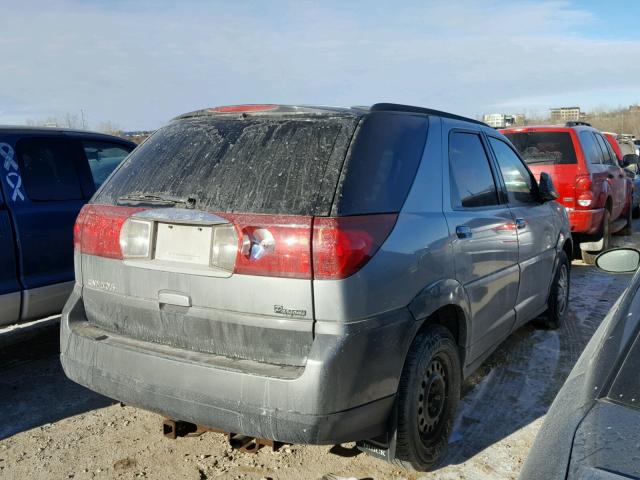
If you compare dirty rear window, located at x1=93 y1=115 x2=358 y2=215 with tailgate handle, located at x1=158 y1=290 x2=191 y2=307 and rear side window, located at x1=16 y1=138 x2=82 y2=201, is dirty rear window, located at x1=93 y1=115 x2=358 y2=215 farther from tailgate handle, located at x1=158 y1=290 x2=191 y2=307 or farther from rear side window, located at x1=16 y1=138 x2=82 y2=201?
rear side window, located at x1=16 y1=138 x2=82 y2=201

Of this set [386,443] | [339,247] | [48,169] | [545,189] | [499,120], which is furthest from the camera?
[499,120]

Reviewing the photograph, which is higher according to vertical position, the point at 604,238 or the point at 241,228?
the point at 241,228

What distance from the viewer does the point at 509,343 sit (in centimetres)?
505

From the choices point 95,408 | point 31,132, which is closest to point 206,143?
point 95,408

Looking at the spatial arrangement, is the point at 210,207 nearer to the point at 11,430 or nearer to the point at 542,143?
the point at 11,430

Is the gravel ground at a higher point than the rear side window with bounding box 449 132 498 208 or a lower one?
lower

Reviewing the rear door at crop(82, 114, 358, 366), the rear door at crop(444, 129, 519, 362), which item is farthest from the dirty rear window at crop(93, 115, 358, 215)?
the rear door at crop(444, 129, 519, 362)

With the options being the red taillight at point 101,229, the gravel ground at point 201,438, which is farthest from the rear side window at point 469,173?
the red taillight at point 101,229

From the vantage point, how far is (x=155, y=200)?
2.85 metres

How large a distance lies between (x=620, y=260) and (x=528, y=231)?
162 centimetres

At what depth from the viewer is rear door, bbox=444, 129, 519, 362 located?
130 inches

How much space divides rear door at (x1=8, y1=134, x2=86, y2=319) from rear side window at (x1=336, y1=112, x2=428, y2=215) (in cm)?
286

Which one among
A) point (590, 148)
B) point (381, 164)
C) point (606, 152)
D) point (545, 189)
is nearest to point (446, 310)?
point (381, 164)

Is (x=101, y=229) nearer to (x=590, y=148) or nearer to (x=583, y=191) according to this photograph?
(x=583, y=191)
